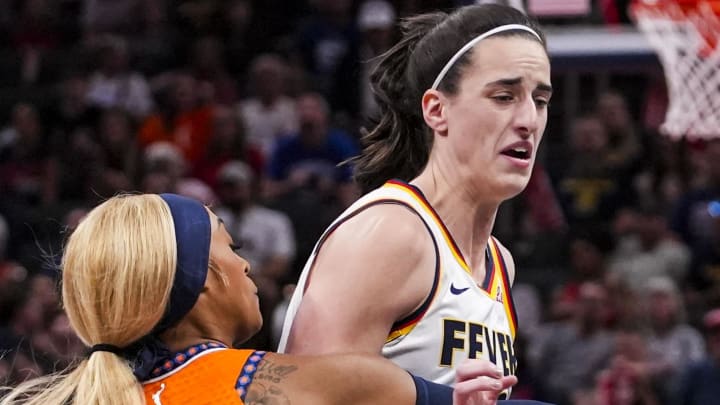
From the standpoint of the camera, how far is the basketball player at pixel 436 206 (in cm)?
291

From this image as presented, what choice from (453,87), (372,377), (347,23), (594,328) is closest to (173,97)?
(347,23)

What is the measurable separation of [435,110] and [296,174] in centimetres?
504

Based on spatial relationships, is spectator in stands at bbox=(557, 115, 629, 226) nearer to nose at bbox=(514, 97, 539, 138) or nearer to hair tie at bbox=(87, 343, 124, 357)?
nose at bbox=(514, 97, 539, 138)

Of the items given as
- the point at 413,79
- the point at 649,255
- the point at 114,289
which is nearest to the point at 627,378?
the point at 649,255

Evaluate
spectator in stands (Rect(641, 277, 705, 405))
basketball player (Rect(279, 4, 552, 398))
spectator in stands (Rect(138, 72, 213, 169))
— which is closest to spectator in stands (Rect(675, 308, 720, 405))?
spectator in stands (Rect(641, 277, 705, 405))

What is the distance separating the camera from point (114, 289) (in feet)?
8.46

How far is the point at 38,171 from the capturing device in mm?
9242

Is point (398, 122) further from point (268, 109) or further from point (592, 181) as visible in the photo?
point (268, 109)

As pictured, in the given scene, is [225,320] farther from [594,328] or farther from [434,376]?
[594,328]

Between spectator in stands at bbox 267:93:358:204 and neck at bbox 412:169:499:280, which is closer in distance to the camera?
neck at bbox 412:169:499:280

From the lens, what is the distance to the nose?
3127mm

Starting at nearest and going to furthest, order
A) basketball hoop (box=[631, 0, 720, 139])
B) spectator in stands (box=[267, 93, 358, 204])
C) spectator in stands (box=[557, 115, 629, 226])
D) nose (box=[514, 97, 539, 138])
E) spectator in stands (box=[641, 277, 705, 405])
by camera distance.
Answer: nose (box=[514, 97, 539, 138]), basketball hoop (box=[631, 0, 720, 139]), spectator in stands (box=[641, 277, 705, 405]), spectator in stands (box=[557, 115, 629, 226]), spectator in stands (box=[267, 93, 358, 204])

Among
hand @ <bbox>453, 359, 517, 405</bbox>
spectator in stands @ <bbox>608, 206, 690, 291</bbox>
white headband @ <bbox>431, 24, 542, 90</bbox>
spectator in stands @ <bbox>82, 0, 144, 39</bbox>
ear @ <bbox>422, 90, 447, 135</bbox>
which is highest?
white headband @ <bbox>431, 24, 542, 90</bbox>

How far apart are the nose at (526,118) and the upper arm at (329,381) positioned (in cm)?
81
